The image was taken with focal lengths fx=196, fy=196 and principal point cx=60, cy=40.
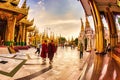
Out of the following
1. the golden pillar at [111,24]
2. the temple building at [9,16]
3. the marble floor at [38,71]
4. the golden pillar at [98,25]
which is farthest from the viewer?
the temple building at [9,16]

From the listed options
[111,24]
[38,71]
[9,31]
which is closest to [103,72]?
[111,24]

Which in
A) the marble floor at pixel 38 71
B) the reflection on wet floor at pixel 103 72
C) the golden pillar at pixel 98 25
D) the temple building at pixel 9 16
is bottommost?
the marble floor at pixel 38 71

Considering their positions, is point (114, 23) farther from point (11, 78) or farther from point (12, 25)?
point (12, 25)

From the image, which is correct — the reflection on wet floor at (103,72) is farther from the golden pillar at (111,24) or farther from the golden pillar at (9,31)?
the golden pillar at (9,31)

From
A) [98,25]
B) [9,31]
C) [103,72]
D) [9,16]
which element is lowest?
[103,72]

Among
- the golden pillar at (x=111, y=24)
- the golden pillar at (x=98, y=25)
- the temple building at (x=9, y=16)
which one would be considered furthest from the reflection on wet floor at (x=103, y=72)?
the temple building at (x=9, y=16)

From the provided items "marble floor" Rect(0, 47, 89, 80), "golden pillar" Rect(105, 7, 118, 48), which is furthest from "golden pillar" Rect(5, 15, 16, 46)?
"golden pillar" Rect(105, 7, 118, 48)

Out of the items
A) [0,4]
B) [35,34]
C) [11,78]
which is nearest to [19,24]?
[0,4]

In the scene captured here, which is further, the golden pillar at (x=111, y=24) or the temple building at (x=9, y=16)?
the temple building at (x=9, y=16)

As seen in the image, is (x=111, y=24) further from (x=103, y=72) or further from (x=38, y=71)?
(x=38, y=71)

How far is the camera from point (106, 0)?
4.85m

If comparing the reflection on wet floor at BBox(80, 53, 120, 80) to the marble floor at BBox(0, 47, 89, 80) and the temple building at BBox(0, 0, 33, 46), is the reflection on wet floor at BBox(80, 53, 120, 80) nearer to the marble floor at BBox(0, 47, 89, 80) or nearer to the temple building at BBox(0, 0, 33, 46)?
the marble floor at BBox(0, 47, 89, 80)

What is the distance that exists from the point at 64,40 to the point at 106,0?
63477 mm

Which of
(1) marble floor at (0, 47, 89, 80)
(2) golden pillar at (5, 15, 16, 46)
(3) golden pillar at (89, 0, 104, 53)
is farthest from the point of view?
(2) golden pillar at (5, 15, 16, 46)
